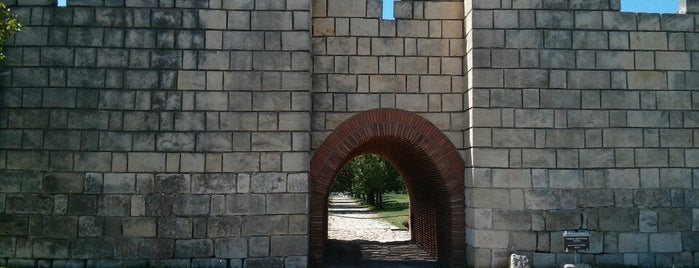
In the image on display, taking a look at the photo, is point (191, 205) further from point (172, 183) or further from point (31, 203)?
point (31, 203)

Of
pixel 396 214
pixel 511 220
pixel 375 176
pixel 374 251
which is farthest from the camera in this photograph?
pixel 375 176

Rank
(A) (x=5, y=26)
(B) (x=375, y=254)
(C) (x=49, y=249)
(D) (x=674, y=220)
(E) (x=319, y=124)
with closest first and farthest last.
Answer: (A) (x=5, y=26) → (C) (x=49, y=249) → (D) (x=674, y=220) → (E) (x=319, y=124) → (B) (x=375, y=254)

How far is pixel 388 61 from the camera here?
8.43 metres

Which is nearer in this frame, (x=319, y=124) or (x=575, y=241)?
(x=575, y=241)

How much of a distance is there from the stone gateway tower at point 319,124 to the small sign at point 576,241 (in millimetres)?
255

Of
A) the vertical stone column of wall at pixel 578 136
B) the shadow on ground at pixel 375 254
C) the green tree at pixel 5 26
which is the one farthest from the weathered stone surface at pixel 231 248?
the green tree at pixel 5 26

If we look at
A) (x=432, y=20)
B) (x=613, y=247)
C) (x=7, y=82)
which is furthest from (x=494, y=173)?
(x=7, y=82)

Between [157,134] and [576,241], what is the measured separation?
20.2 ft

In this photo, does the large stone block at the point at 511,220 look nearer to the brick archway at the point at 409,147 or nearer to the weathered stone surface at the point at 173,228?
the brick archway at the point at 409,147

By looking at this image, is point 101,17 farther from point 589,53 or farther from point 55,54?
point 589,53

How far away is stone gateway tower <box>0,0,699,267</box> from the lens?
7531mm

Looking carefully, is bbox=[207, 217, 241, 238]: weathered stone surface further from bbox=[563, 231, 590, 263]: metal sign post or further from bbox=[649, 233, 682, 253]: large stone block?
bbox=[649, 233, 682, 253]: large stone block

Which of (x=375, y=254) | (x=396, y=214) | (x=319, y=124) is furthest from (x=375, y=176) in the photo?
(x=319, y=124)

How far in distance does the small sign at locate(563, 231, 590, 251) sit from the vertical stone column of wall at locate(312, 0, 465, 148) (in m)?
2.06
